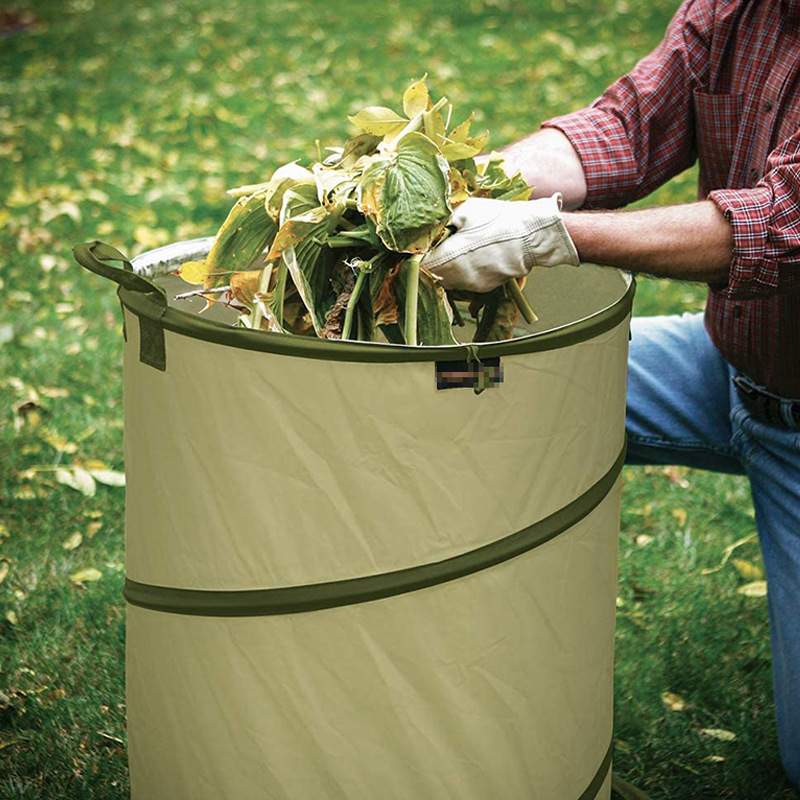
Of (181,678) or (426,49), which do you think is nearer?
(181,678)

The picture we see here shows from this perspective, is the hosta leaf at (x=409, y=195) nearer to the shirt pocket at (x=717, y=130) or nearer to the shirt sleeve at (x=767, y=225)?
the shirt sleeve at (x=767, y=225)

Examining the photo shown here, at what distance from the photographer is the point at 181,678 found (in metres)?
1.52

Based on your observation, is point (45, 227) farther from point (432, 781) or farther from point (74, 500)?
point (432, 781)

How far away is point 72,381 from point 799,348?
237cm

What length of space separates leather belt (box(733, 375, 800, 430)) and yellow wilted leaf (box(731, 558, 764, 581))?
32.8 inches

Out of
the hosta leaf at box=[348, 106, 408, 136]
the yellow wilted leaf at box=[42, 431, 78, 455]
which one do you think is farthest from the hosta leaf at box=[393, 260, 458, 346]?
the yellow wilted leaf at box=[42, 431, 78, 455]

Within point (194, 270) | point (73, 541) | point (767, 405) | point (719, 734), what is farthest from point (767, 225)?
point (73, 541)

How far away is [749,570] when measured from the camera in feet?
9.57

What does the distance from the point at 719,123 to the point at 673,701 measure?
1218 mm

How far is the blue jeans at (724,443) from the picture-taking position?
212 centimetres

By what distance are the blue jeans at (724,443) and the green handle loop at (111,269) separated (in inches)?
46.3

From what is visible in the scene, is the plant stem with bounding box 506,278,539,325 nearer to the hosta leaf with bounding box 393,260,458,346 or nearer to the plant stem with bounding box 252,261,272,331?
the hosta leaf with bounding box 393,260,458,346

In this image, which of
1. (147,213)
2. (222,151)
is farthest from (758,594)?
(222,151)

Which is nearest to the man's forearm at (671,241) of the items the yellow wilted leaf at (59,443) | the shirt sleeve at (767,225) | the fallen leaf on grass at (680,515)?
the shirt sleeve at (767,225)
